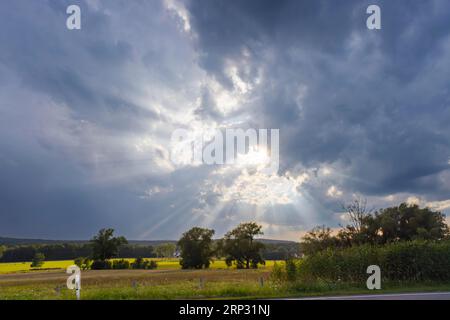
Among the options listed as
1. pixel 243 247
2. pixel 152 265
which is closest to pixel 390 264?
pixel 243 247

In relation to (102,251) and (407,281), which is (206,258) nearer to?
(102,251)

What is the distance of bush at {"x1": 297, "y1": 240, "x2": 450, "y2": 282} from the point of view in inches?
1036

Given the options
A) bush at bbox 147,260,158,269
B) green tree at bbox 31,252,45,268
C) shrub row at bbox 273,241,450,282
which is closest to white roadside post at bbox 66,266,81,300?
shrub row at bbox 273,241,450,282

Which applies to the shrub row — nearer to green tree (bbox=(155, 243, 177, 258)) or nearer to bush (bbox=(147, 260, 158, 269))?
bush (bbox=(147, 260, 158, 269))

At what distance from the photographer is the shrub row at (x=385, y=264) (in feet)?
86.4

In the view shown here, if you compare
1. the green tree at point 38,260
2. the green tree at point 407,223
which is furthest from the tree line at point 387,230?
the green tree at point 38,260

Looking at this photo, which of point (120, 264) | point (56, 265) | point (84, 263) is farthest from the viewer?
point (56, 265)

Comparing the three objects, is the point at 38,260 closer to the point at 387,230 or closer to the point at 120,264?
the point at 120,264

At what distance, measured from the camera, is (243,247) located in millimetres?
69062

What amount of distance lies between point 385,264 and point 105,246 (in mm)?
53069

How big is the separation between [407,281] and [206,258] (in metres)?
50.1

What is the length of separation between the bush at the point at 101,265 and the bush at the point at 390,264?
4914cm

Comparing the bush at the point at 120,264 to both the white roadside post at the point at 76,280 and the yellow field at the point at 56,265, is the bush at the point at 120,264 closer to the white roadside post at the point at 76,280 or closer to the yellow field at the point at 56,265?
the yellow field at the point at 56,265
